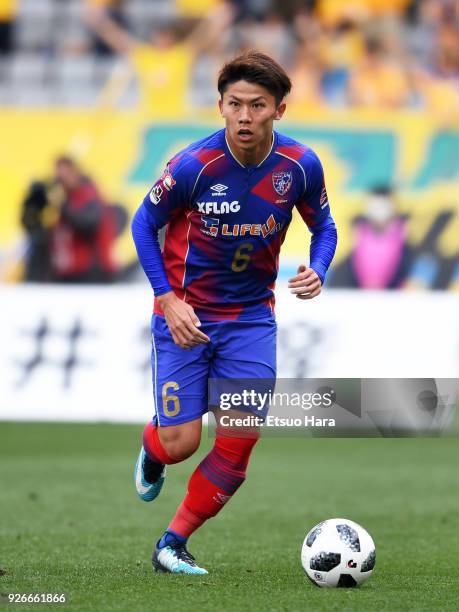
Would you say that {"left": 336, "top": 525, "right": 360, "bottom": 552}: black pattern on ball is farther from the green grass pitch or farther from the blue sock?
the blue sock

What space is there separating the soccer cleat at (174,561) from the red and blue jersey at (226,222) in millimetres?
1042

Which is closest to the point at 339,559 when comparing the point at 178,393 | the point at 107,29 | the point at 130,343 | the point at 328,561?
the point at 328,561

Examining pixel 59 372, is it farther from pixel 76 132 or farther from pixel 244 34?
pixel 244 34

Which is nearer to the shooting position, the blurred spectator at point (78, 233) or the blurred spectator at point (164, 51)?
the blurred spectator at point (78, 233)

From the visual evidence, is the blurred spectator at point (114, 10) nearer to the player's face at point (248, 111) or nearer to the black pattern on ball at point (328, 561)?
the player's face at point (248, 111)

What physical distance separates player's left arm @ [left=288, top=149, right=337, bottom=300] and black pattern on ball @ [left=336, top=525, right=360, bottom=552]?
982 millimetres

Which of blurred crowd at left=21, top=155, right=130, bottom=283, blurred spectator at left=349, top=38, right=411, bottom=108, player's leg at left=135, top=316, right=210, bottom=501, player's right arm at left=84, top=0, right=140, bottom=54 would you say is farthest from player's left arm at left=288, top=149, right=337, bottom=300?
player's right arm at left=84, top=0, right=140, bottom=54

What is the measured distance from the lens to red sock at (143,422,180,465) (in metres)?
5.35

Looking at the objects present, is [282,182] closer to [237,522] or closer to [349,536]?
[349,536]

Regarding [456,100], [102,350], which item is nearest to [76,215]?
[102,350]

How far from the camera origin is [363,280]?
1633cm

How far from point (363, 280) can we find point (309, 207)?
11067 millimetres

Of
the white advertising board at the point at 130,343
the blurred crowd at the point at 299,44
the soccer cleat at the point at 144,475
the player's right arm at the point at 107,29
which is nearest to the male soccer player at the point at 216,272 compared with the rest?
the soccer cleat at the point at 144,475

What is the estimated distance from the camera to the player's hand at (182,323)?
199 inches
